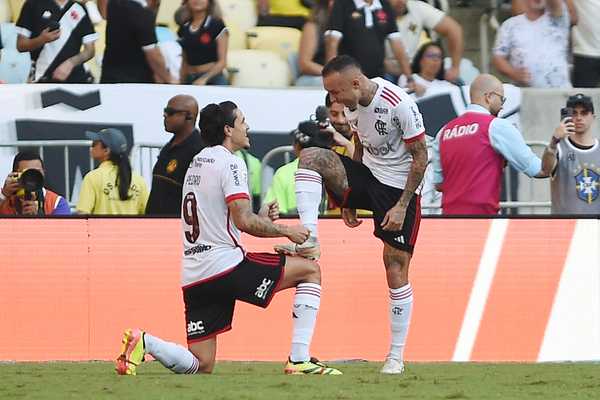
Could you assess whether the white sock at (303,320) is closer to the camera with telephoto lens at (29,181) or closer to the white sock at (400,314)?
the white sock at (400,314)

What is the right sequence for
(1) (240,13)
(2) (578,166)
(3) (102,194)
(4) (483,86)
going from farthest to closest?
(1) (240,13)
(3) (102,194)
(2) (578,166)
(4) (483,86)

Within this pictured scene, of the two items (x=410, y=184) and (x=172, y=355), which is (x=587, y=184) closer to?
(x=410, y=184)

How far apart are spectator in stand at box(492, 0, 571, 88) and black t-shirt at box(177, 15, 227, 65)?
10.1 ft

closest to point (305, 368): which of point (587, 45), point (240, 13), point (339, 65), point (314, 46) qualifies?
point (339, 65)

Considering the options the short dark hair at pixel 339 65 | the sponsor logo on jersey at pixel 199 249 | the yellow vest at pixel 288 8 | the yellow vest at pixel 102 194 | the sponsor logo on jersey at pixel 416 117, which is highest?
the short dark hair at pixel 339 65

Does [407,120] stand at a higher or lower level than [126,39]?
higher

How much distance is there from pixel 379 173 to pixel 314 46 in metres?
5.42

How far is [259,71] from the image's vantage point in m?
16.1

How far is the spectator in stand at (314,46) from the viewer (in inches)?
614

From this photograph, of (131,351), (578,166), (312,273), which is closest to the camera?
(131,351)

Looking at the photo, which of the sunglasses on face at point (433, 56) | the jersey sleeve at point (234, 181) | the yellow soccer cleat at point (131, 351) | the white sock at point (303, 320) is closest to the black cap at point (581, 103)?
the sunglasses on face at point (433, 56)

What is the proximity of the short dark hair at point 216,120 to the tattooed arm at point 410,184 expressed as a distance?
3.86 feet

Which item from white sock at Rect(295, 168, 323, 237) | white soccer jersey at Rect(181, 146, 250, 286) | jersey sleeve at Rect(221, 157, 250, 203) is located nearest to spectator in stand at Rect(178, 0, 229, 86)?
white sock at Rect(295, 168, 323, 237)

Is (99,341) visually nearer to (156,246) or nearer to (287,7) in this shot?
(156,246)
